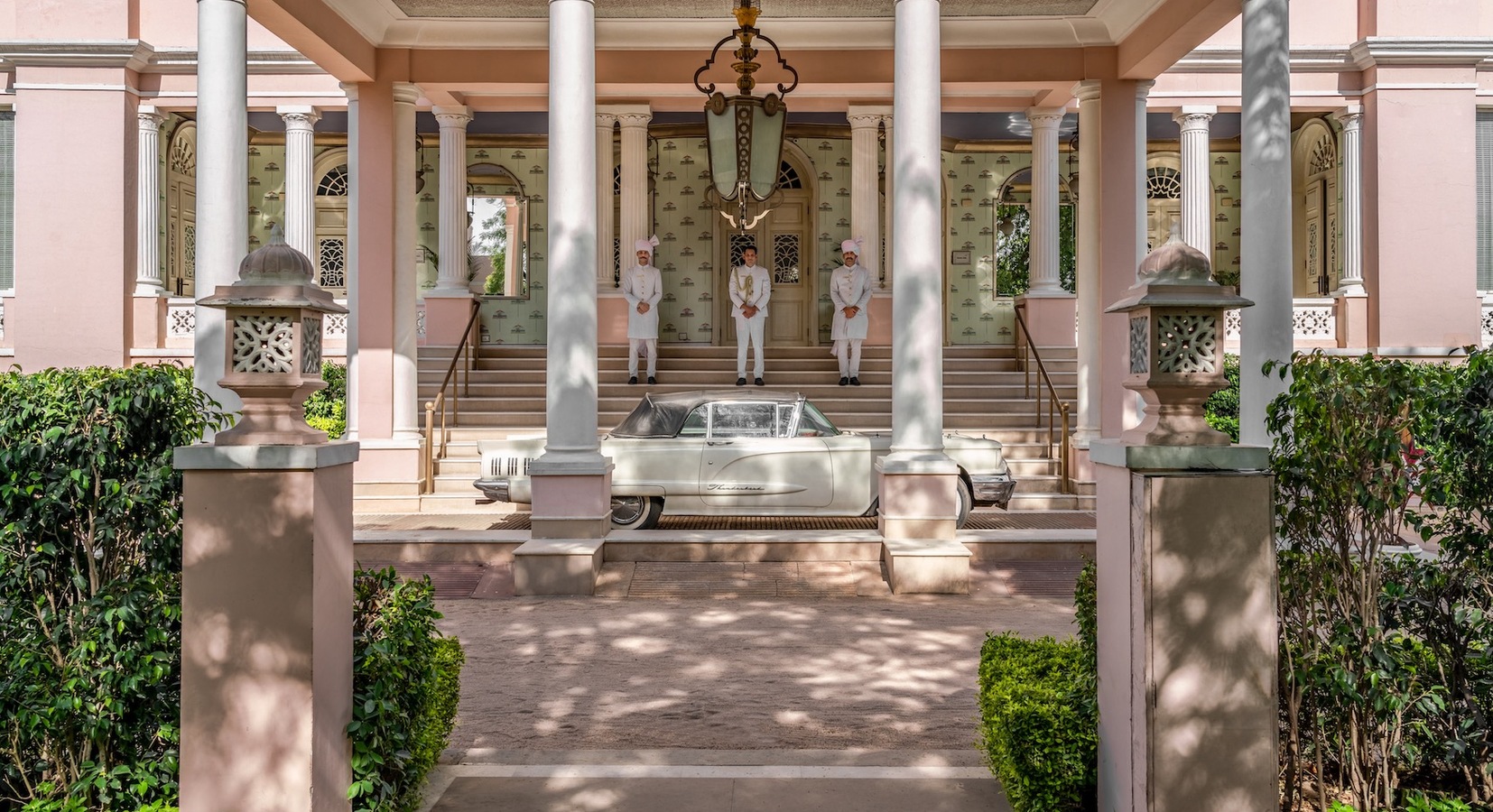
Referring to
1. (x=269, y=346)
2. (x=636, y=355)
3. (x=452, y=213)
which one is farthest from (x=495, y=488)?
(x=452, y=213)

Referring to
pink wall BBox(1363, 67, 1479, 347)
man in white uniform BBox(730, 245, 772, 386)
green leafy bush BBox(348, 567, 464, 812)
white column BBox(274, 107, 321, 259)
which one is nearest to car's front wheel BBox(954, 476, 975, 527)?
man in white uniform BBox(730, 245, 772, 386)

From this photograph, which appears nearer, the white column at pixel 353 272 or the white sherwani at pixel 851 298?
the white column at pixel 353 272

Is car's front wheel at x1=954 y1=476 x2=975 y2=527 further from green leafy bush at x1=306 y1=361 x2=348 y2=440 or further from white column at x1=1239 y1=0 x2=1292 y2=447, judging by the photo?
green leafy bush at x1=306 y1=361 x2=348 y2=440

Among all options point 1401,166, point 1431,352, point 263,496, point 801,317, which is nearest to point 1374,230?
point 1401,166

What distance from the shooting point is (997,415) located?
14.5 m

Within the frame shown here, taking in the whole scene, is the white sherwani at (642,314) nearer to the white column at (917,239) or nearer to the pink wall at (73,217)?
the white column at (917,239)

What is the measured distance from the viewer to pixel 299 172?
1748 centimetres

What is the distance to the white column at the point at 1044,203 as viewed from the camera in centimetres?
1659

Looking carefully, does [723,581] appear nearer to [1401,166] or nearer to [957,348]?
[957,348]

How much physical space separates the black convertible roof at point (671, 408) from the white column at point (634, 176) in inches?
262

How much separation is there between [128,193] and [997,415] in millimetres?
13975

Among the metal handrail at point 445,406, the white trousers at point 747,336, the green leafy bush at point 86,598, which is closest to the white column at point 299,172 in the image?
the metal handrail at point 445,406

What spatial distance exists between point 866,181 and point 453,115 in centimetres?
641

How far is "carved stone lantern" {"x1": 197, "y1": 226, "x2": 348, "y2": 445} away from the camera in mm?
3648
